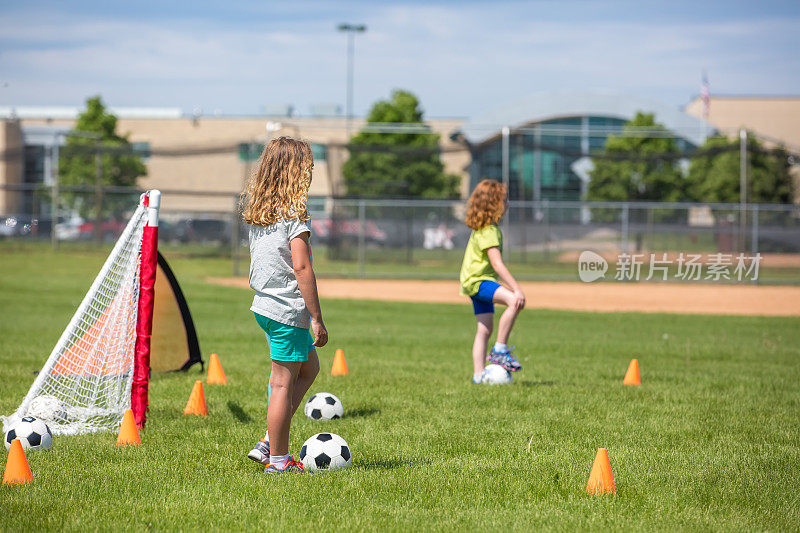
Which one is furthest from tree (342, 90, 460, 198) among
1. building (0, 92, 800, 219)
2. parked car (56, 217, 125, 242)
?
parked car (56, 217, 125, 242)

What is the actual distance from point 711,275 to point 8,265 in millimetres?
22618

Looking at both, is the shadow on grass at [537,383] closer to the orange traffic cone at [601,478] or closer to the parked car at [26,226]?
the orange traffic cone at [601,478]

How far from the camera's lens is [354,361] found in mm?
10359

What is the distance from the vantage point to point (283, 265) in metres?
4.92

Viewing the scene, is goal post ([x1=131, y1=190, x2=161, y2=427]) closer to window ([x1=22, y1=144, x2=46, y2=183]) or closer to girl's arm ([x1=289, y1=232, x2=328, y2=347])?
girl's arm ([x1=289, y1=232, x2=328, y2=347])

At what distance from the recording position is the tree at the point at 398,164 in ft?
132

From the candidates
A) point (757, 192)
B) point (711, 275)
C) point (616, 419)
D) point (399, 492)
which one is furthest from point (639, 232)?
point (399, 492)

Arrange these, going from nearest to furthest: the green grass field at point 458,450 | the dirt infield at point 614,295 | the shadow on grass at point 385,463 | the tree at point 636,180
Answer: the green grass field at point 458,450
the shadow on grass at point 385,463
the dirt infield at point 614,295
the tree at point 636,180

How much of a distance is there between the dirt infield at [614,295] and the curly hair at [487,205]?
1075 cm

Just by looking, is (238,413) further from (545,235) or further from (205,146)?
(205,146)

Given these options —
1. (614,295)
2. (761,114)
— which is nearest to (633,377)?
(614,295)

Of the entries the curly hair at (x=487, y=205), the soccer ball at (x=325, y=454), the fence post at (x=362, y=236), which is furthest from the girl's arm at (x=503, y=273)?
the fence post at (x=362, y=236)

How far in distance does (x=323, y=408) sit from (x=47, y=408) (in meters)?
2.07

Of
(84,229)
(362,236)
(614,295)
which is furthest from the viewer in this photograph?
(84,229)
